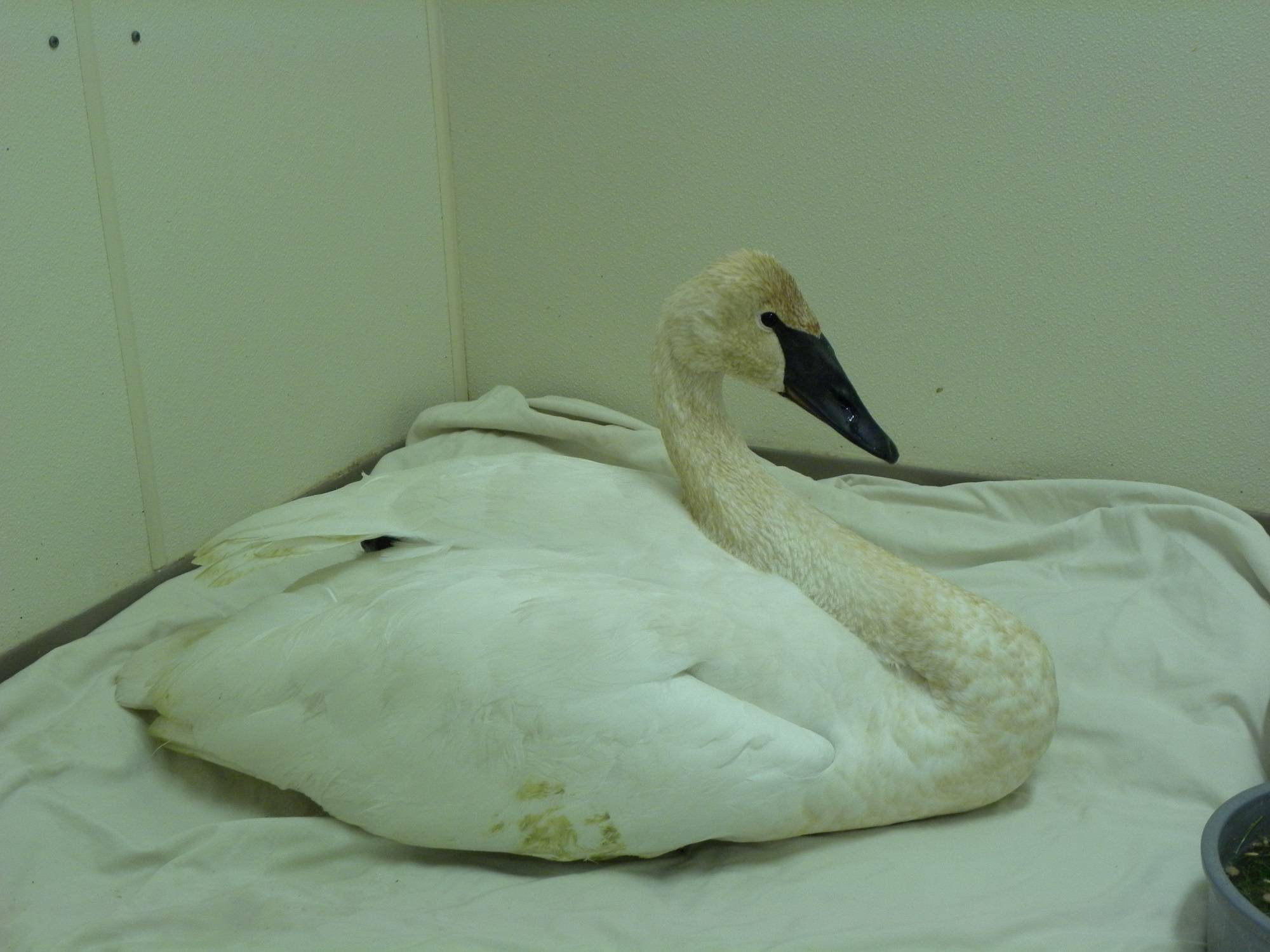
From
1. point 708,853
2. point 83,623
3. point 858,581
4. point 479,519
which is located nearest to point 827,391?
point 858,581

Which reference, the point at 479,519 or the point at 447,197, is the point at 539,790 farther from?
the point at 447,197

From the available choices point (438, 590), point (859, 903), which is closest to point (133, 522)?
point (438, 590)

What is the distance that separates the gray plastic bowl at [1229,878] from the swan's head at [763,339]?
26.1 inches

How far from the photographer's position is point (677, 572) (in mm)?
1475

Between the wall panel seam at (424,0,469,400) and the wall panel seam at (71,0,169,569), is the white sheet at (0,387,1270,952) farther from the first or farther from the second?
the wall panel seam at (424,0,469,400)

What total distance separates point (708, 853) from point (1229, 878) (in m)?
0.63

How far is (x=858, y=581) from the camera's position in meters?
1.53

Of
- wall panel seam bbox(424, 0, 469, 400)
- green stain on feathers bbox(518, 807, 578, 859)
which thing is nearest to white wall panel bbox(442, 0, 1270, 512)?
wall panel seam bbox(424, 0, 469, 400)

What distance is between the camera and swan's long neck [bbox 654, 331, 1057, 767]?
1.44m

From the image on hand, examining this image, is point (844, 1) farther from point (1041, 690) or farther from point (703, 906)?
point (703, 906)

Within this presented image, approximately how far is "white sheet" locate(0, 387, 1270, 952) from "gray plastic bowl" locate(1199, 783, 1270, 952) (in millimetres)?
99

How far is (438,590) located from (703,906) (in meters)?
0.52

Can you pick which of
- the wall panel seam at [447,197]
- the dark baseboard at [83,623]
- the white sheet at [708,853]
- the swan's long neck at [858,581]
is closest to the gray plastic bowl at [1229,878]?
the white sheet at [708,853]

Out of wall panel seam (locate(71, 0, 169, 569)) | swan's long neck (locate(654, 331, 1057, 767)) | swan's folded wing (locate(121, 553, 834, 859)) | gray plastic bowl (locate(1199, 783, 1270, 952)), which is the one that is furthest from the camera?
wall panel seam (locate(71, 0, 169, 569))
